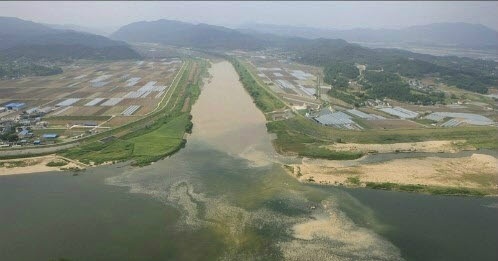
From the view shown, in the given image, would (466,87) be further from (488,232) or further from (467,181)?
(488,232)

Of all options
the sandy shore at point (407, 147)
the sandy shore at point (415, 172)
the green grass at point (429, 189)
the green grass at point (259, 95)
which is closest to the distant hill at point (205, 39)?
the green grass at point (259, 95)

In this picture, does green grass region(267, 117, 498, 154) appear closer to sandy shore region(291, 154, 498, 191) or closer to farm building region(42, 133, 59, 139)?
sandy shore region(291, 154, 498, 191)

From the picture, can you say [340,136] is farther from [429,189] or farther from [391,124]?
[429,189]

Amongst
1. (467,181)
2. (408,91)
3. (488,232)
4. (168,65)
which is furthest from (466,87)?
(168,65)

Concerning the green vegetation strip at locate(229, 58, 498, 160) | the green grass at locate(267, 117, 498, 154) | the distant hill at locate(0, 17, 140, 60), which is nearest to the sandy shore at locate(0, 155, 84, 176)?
the green vegetation strip at locate(229, 58, 498, 160)

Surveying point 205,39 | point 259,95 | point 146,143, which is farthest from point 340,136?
point 205,39

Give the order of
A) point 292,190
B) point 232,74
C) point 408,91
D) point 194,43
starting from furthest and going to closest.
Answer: point 194,43
point 232,74
point 408,91
point 292,190
